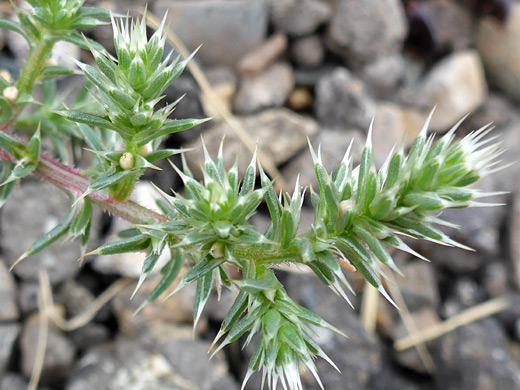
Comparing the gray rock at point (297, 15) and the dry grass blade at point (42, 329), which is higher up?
the gray rock at point (297, 15)

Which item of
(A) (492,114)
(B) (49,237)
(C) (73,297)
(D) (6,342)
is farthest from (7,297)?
(A) (492,114)

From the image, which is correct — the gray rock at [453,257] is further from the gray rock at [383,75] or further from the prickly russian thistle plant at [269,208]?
the prickly russian thistle plant at [269,208]

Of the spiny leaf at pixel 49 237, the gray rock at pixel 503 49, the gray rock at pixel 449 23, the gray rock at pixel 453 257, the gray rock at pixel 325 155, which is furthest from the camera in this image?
the gray rock at pixel 503 49

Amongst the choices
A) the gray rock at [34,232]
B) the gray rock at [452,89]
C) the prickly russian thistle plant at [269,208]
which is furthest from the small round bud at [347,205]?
the gray rock at [452,89]

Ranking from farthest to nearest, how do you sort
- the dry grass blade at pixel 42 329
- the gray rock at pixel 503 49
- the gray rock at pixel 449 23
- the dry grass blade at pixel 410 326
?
the gray rock at pixel 503 49 < the gray rock at pixel 449 23 < the dry grass blade at pixel 410 326 < the dry grass blade at pixel 42 329

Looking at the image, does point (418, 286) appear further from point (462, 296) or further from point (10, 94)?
point (10, 94)

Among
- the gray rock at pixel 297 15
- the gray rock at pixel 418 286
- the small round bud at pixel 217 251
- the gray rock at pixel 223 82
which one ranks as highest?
the small round bud at pixel 217 251
